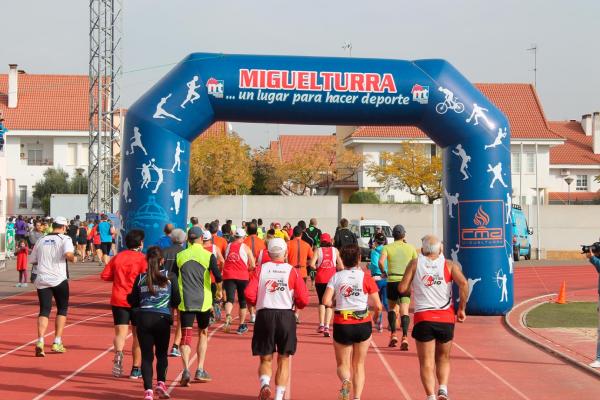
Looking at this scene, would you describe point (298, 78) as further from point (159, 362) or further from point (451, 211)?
point (159, 362)

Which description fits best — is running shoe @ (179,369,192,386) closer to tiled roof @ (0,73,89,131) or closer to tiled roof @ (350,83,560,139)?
tiled roof @ (350,83,560,139)

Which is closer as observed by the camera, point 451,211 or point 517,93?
point 451,211

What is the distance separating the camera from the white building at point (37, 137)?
2581 inches

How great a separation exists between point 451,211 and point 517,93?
159 feet

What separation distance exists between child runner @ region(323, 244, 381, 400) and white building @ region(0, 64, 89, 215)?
57.3 meters

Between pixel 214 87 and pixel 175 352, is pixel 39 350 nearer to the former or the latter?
pixel 175 352

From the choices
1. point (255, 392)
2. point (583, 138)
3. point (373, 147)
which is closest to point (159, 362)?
point (255, 392)

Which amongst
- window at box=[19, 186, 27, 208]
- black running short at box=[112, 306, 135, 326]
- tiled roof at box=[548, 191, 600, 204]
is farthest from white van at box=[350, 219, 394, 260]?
tiled roof at box=[548, 191, 600, 204]

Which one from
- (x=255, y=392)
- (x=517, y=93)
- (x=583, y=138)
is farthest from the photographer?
(x=583, y=138)

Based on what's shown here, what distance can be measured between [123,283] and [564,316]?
36.3 feet

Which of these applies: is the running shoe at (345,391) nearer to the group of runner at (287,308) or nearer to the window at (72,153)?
the group of runner at (287,308)

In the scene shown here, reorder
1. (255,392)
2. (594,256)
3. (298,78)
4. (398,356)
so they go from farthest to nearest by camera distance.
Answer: (298,78) → (398,356) → (594,256) → (255,392)

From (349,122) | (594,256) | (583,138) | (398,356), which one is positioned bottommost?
(398,356)

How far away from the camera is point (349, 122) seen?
19234 mm
